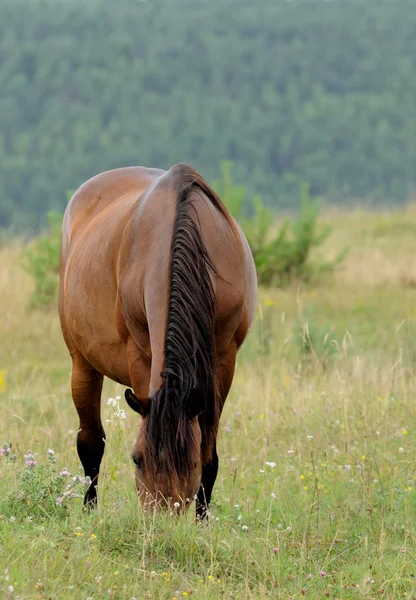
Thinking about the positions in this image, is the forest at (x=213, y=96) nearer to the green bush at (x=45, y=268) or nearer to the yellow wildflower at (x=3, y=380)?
the green bush at (x=45, y=268)

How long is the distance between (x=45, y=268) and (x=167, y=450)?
8693mm

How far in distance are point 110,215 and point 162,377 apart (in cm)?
167

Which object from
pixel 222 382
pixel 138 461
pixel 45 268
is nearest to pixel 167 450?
pixel 138 461

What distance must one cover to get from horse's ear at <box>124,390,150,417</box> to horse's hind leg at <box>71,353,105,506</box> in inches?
65.5

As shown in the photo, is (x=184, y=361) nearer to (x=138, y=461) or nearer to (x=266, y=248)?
(x=138, y=461)

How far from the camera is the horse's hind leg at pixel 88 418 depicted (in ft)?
16.7

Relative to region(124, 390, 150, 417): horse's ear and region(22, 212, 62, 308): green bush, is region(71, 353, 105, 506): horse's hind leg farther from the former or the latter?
region(22, 212, 62, 308): green bush

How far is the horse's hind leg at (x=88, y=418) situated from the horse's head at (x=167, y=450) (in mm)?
1669

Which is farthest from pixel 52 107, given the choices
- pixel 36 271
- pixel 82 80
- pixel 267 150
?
pixel 36 271

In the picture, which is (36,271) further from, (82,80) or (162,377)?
(82,80)

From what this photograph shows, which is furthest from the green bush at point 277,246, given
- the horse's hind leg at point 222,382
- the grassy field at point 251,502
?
the horse's hind leg at point 222,382

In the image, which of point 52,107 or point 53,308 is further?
point 52,107

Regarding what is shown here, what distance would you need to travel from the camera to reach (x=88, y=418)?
5.11m

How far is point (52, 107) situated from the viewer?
4612 cm
